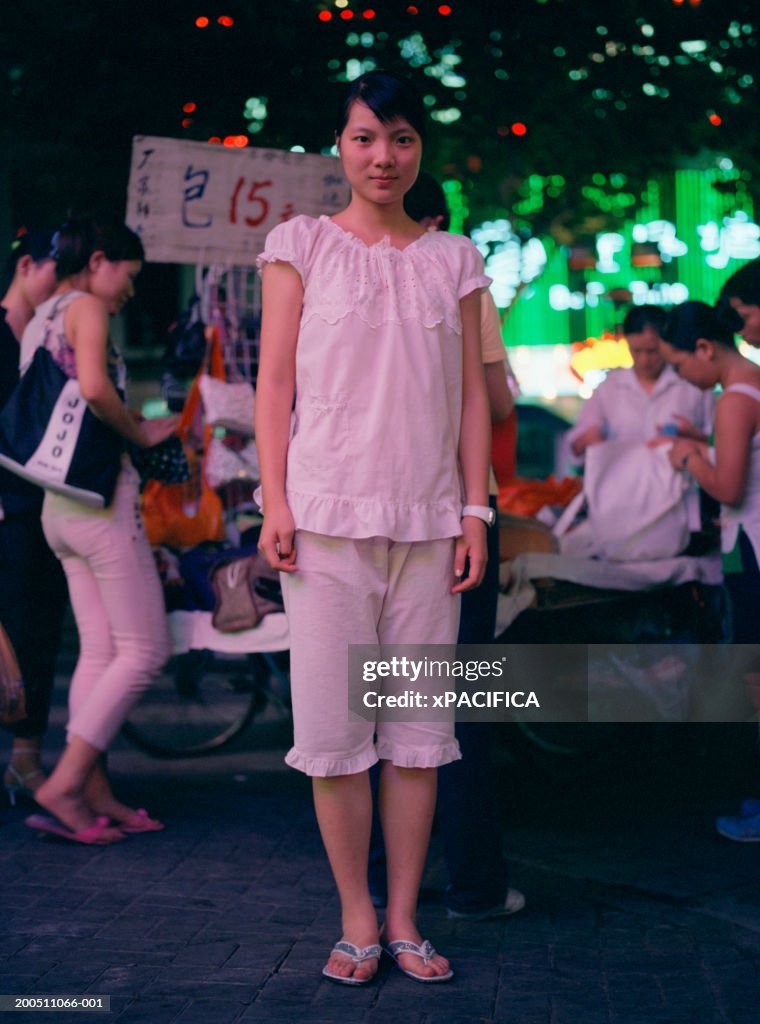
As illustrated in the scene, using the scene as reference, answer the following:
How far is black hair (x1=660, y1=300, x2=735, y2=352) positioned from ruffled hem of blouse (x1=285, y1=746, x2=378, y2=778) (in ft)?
7.33

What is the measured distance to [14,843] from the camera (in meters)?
5.11

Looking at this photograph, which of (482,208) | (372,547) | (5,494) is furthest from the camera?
(482,208)

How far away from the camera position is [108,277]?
17.1ft

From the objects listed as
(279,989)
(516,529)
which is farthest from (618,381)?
(279,989)

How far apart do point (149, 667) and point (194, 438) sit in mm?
1274

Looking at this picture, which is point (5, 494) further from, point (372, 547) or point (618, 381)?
point (618, 381)

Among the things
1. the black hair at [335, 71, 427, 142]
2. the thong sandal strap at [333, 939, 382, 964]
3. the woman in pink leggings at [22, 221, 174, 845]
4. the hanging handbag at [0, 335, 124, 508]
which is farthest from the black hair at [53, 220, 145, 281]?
the thong sandal strap at [333, 939, 382, 964]

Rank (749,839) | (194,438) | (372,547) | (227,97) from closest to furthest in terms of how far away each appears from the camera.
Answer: (372,547) → (749,839) → (194,438) → (227,97)

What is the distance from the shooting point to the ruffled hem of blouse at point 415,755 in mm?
3660

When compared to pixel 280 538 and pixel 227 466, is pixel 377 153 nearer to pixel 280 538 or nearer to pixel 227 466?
pixel 280 538

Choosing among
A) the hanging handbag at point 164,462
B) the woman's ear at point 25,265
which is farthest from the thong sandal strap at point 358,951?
the woman's ear at point 25,265

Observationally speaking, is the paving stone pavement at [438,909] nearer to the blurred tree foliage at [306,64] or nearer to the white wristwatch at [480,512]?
the white wristwatch at [480,512]

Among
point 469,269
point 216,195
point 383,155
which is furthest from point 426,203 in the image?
point 216,195

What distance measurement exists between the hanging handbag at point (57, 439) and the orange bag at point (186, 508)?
2.65 ft
